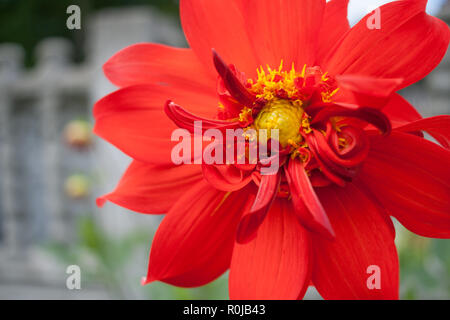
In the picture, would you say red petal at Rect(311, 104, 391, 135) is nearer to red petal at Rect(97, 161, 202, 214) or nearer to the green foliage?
red petal at Rect(97, 161, 202, 214)

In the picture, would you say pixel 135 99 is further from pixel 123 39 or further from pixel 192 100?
pixel 123 39

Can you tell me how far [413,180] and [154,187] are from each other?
13 centimetres

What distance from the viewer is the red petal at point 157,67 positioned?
0.23 metres

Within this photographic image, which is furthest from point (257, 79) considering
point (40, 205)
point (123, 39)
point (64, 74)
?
point (40, 205)

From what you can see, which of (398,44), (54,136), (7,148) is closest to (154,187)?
(398,44)

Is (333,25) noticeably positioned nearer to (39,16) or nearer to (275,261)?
(275,261)

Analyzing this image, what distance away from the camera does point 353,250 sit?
20 centimetres

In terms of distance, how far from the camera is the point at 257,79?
223 mm

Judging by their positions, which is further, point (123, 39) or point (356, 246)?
point (123, 39)

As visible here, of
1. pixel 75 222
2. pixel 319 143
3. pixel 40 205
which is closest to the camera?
pixel 319 143

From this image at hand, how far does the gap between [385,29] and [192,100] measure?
0.10m
